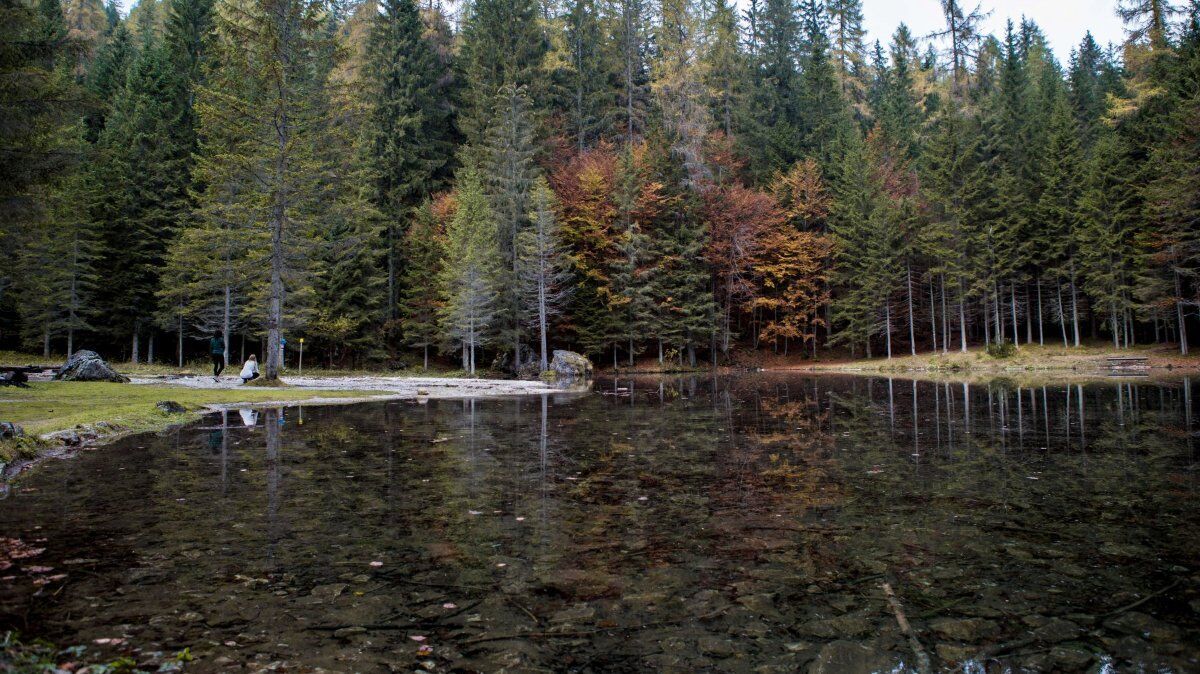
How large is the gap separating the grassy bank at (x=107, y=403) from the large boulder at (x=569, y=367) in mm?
16200

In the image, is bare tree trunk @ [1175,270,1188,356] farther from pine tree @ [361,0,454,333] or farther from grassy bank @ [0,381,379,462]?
pine tree @ [361,0,454,333]

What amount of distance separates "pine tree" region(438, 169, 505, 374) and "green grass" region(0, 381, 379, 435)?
17.8 meters

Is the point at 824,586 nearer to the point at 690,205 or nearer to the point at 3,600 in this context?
the point at 3,600

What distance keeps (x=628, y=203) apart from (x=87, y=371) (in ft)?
107

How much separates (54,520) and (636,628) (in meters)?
5.50

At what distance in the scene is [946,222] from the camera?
46.4 meters

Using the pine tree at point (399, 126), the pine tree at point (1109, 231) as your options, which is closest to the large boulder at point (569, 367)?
the pine tree at point (399, 126)

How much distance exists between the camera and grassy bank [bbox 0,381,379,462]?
1097 centimetres

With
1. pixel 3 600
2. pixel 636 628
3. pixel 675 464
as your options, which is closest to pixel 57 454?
pixel 3 600

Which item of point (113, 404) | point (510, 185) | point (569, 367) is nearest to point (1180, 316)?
point (569, 367)

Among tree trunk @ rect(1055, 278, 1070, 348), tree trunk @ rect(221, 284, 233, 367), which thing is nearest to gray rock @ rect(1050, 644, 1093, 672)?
tree trunk @ rect(221, 284, 233, 367)

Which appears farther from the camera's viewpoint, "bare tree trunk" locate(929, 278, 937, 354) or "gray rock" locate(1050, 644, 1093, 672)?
"bare tree trunk" locate(929, 278, 937, 354)

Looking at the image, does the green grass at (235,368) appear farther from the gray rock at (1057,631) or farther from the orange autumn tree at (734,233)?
the gray rock at (1057,631)

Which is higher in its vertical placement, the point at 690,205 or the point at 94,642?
the point at 690,205
